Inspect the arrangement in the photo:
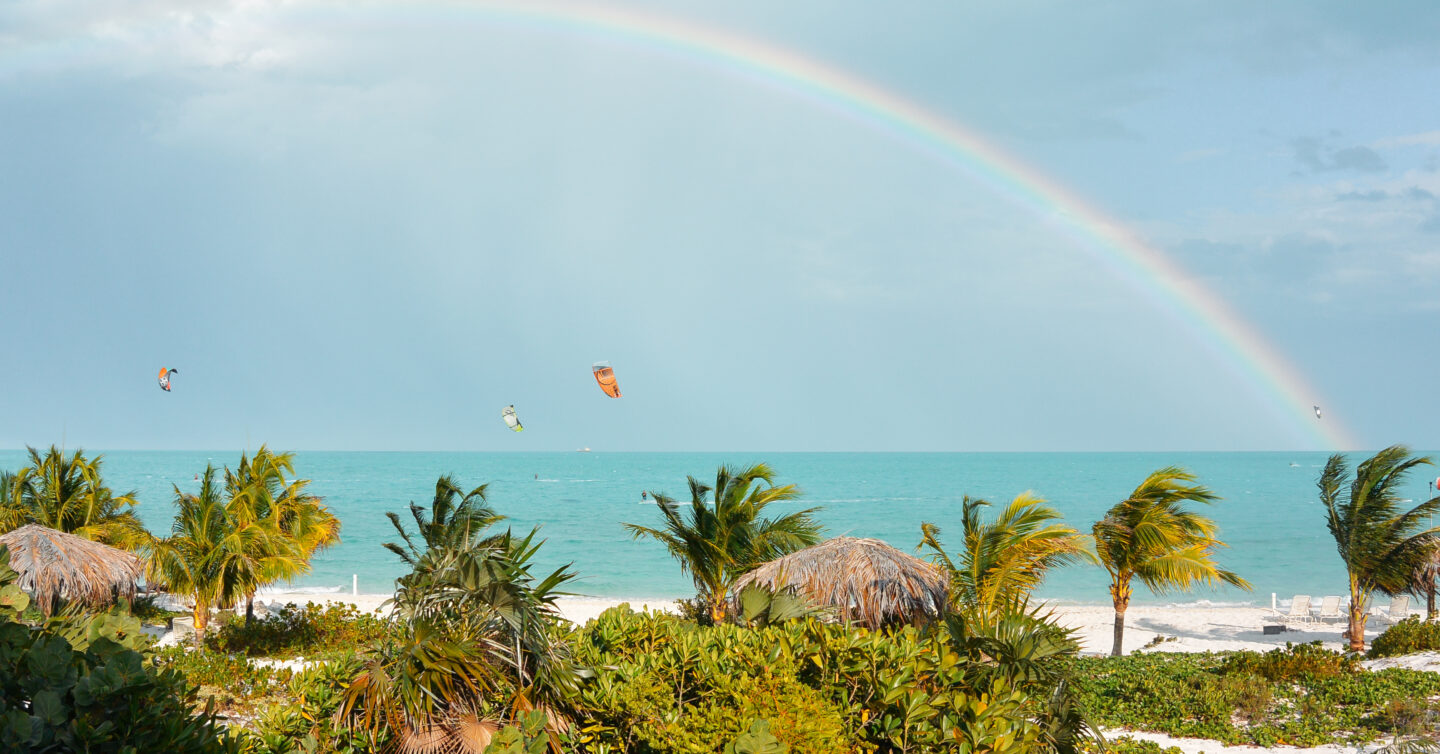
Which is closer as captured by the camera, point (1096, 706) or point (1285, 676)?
point (1096, 706)

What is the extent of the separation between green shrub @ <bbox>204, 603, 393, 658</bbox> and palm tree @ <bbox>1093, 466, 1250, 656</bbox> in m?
A: 12.5

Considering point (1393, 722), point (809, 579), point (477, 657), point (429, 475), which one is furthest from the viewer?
point (429, 475)

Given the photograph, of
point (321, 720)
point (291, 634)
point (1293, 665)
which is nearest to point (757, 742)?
point (321, 720)

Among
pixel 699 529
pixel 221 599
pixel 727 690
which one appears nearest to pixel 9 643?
pixel 727 690

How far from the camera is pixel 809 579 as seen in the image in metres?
12.2

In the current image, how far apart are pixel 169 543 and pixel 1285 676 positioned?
16965mm

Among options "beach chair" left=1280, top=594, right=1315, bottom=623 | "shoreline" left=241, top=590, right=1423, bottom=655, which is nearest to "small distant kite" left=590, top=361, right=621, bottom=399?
"shoreline" left=241, top=590, right=1423, bottom=655

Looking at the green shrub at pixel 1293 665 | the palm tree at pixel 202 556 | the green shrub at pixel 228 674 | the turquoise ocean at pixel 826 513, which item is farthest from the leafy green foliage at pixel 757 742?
the palm tree at pixel 202 556

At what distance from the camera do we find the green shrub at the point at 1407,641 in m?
15.9

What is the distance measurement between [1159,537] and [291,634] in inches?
582

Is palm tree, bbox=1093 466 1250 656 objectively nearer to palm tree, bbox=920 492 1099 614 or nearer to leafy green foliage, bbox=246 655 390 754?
palm tree, bbox=920 492 1099 614

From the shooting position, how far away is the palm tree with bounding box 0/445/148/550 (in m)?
18.5

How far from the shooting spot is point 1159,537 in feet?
53.0

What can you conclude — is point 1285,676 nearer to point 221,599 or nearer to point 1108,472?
point 221,599
